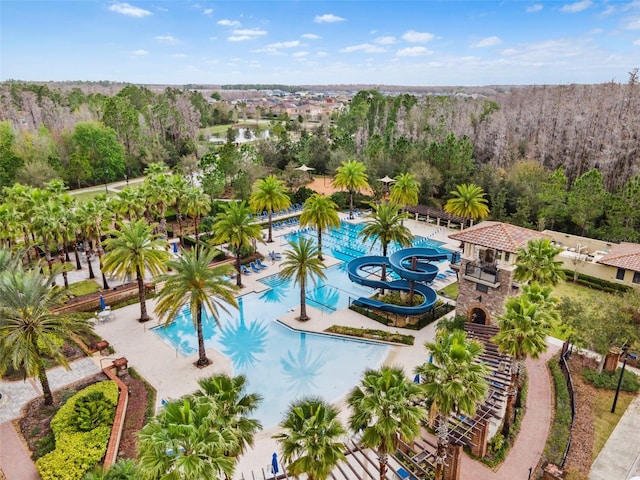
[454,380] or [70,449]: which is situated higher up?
[454,380]

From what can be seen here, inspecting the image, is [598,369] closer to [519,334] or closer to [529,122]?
[519,334]

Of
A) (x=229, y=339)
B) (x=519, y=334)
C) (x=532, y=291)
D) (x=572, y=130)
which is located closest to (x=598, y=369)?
(x=532, y=291)

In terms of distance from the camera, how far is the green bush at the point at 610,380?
69.2 feet

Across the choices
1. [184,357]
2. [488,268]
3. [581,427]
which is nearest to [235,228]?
[184,357]

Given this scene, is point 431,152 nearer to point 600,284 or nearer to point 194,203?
point 600,284

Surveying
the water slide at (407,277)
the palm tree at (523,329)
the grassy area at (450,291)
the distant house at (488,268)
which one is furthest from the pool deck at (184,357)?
the palm tree at (523,329)

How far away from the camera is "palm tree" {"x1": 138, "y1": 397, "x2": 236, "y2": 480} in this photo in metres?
10.1

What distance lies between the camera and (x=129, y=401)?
2008cm

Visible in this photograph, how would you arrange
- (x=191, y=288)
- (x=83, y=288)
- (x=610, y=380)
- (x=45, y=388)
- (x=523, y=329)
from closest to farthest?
(x=523, y=329)
(x=45, y=388)
(x=610, y=380)
(x=191, y=288)
(x=83, y=288)

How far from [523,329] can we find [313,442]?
9579mm

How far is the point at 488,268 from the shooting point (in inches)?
Result: 949

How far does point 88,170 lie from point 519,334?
60.3m

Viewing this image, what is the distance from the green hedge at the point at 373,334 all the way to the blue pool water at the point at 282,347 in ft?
1.65

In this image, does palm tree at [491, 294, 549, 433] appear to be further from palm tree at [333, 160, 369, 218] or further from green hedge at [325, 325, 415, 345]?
palm tree at [333, 160, 369, 218]
